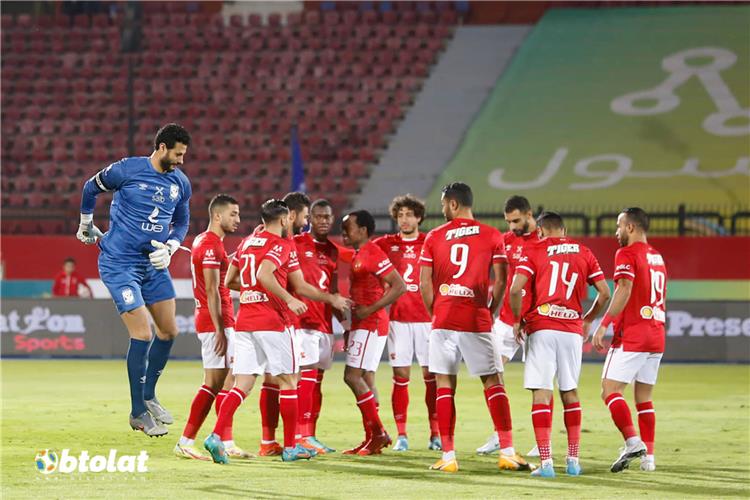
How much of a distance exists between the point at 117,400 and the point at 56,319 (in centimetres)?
781

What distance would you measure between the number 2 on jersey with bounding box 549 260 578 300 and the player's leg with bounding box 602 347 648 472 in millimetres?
832

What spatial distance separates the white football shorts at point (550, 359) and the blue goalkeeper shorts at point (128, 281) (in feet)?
10.2

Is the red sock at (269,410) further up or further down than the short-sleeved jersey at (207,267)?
further down

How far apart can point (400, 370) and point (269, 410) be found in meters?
1.43

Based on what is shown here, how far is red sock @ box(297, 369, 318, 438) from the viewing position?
10.8 m

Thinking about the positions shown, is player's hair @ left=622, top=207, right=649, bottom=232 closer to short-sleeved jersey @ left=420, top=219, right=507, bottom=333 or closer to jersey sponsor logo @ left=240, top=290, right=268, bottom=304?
short-sleeved jersey @ left=420, top=219, right=507, bottom=333

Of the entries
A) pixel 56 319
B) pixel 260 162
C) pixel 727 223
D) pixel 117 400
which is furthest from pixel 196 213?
pixel 117 400

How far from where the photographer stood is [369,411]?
1078 centimetres

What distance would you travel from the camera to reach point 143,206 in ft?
32.0

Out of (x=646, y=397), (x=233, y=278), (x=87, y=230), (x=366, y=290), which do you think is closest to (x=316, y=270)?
(x=366, y=290)

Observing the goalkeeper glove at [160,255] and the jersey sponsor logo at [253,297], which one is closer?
the goalkeeper glove at [160,255]

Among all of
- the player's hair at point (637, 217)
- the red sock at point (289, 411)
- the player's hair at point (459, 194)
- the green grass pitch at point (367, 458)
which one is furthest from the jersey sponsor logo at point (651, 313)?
the red sock at point (289, 411)

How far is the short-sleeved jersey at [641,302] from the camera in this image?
33.2 ft

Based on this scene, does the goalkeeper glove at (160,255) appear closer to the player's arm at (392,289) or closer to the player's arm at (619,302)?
the player's arm at (392,289)
